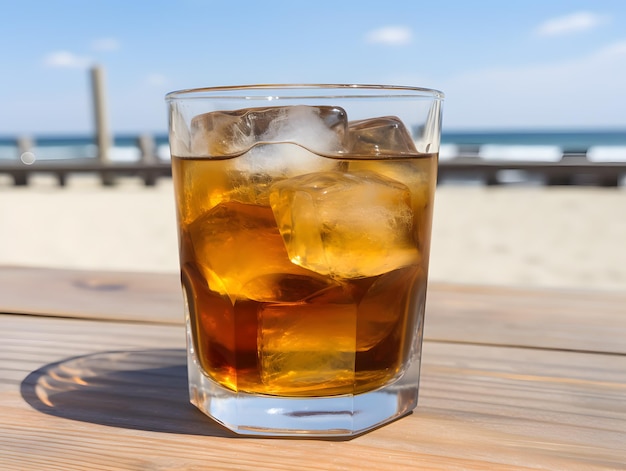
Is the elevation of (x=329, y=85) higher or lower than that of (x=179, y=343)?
Answer: higher

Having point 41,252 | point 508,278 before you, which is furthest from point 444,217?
point 41,252

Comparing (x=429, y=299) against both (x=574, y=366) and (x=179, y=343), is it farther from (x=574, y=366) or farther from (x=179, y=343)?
(x=179, y=343)

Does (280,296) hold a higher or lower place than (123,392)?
higher

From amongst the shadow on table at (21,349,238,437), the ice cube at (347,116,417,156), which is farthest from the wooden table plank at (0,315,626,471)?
the ice cube at (347,116,417,156)

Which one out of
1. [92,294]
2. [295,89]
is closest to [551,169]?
[92,294]

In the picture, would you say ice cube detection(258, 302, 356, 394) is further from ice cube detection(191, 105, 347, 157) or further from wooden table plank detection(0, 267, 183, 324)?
wooden table plank detection(0, 267, 183, 324)

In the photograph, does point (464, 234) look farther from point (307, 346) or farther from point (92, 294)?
point (307, 346)

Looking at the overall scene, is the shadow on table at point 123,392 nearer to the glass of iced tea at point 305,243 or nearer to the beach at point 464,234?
the glass of iced tea at point 305,243
